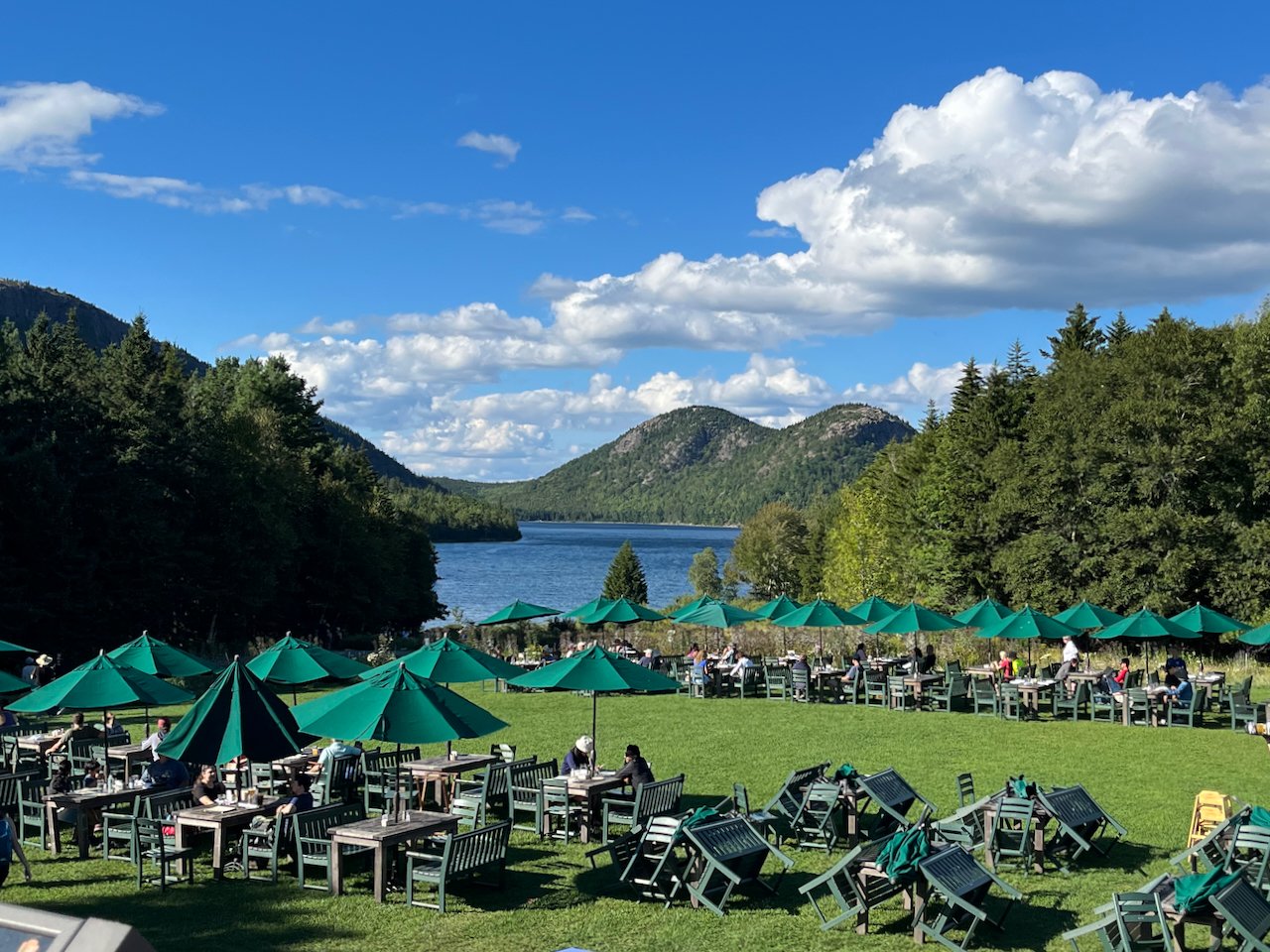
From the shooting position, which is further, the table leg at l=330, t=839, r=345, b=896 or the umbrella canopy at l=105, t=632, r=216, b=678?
the umbrella canopy at l=105, t=632, r=216, b=678

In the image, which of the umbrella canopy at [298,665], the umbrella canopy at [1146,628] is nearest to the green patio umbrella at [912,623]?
the umbrella canopy at [1146,628]

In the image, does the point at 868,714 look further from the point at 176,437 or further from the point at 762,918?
the point at 176,437

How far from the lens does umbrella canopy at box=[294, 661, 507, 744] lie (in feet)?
38.4

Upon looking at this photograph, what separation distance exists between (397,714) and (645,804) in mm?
2988

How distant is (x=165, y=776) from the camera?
47.0 ft

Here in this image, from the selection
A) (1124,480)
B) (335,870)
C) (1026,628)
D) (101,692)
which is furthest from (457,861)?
(1124,480)

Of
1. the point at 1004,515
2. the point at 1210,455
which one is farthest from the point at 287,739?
the point at 1004,515

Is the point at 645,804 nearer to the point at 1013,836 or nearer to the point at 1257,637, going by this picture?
the point at 1013,836

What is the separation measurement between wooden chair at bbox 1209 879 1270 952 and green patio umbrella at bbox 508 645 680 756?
7.35 meters

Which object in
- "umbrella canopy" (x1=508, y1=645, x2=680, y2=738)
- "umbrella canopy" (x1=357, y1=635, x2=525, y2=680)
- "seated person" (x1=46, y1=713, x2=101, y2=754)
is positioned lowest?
"seated person" (x1=46, y1=713, x2=101, y2=754)

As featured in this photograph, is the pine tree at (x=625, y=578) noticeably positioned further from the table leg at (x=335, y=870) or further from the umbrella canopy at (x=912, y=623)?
the table leg at (x=335, y=870)

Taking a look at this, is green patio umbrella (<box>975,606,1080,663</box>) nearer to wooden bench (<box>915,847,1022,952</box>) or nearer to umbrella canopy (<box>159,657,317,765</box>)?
wooden bench (<box>915,847,1022,952</box>)

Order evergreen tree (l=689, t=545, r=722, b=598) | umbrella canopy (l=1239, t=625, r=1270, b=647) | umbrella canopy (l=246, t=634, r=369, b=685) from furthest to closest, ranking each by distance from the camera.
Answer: evergreen tree (l=689, t=545, r=722, b=598)
umbrella canopy (l=1239, t=625, r=1270, b=647)
umbrella canopy (l=246, t=634, r=369, b=685)

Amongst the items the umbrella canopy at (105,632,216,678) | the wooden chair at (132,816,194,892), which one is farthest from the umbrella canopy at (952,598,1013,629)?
the wooden chair at (132,816,194,892)
